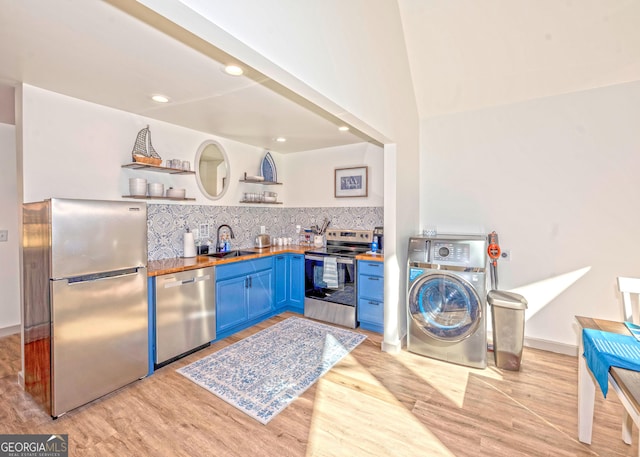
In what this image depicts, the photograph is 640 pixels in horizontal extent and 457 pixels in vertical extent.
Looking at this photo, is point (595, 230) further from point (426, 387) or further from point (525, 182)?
point (426, 387)

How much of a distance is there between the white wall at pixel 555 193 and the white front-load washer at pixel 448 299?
692 millimetres

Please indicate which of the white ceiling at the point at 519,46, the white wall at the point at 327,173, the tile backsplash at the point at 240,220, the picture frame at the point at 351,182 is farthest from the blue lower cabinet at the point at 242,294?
the white ceiling at the point at 519,46

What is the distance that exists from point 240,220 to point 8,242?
264 centimetres

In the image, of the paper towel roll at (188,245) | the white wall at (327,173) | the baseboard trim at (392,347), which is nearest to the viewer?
the baseboard trim at (392,347)

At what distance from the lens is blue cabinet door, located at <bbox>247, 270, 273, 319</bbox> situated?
362 centimetres

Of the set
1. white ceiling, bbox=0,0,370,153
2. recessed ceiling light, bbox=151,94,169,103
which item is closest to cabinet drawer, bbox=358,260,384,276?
white ceiling, bbox=0,0,370,153

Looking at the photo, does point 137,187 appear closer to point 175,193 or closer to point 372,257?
point 175,193

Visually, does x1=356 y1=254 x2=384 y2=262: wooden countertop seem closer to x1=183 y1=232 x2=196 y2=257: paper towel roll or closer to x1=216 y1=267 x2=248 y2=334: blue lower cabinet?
x1=216 y1=267 x2=248 y2=334: blue lower cabinet

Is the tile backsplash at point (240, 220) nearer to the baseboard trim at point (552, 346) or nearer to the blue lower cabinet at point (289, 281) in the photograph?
the blue lower cabinet at point (289, 281)

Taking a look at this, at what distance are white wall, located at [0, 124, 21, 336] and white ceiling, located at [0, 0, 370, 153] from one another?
167 cm

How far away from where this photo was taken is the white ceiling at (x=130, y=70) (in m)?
1.59

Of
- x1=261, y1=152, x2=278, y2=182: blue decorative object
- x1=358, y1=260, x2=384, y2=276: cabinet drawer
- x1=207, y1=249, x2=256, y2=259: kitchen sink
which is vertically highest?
x1=261, y1=152, x2=278, y2=182: blue decorative object

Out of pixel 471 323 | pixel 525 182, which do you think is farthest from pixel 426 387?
pixel 525 182

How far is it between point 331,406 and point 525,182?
2.80m
